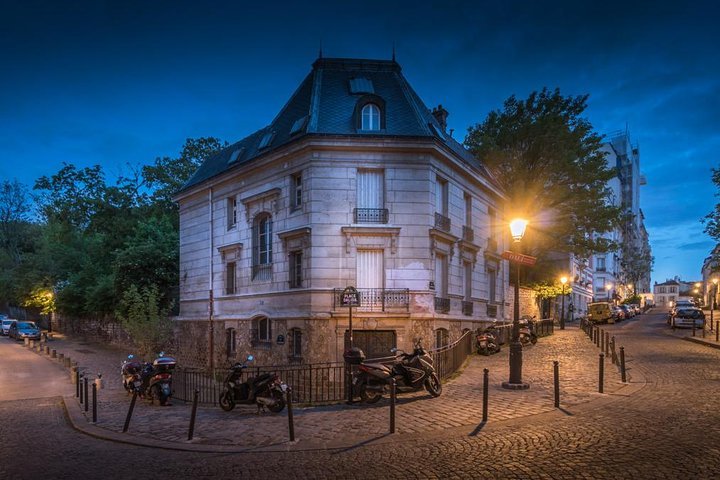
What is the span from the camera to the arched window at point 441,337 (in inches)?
813

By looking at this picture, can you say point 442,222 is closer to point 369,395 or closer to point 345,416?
point 369,395

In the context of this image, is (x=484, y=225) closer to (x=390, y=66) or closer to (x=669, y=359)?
(x=390, y=66)

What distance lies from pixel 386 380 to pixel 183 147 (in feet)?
112

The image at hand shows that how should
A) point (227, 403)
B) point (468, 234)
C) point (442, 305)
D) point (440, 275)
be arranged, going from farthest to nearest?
point (468, 234)
point (440, 275)
point (442, 305)
point (227, 403)

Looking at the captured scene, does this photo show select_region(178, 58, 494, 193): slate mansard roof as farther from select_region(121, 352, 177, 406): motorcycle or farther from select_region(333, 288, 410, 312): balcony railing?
select_region(121, 352, 177, 406): motorcycle

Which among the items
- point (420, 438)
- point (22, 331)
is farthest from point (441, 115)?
point (22, 331)

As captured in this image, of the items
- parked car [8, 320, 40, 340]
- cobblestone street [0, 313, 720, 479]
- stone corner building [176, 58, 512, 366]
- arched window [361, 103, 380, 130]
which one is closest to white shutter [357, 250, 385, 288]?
stone corner building [176, 58, 512, 366]

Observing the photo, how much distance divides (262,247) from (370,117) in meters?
7.69

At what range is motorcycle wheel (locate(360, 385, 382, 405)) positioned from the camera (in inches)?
438

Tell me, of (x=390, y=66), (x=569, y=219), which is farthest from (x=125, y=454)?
(x=569, y=219)

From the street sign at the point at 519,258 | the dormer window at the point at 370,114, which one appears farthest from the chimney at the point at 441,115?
the street sign at the point at 519,258

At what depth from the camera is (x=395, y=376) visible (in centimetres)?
1156

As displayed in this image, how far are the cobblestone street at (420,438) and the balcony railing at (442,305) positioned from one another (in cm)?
789

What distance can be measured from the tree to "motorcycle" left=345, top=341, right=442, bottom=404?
21.0 metres
